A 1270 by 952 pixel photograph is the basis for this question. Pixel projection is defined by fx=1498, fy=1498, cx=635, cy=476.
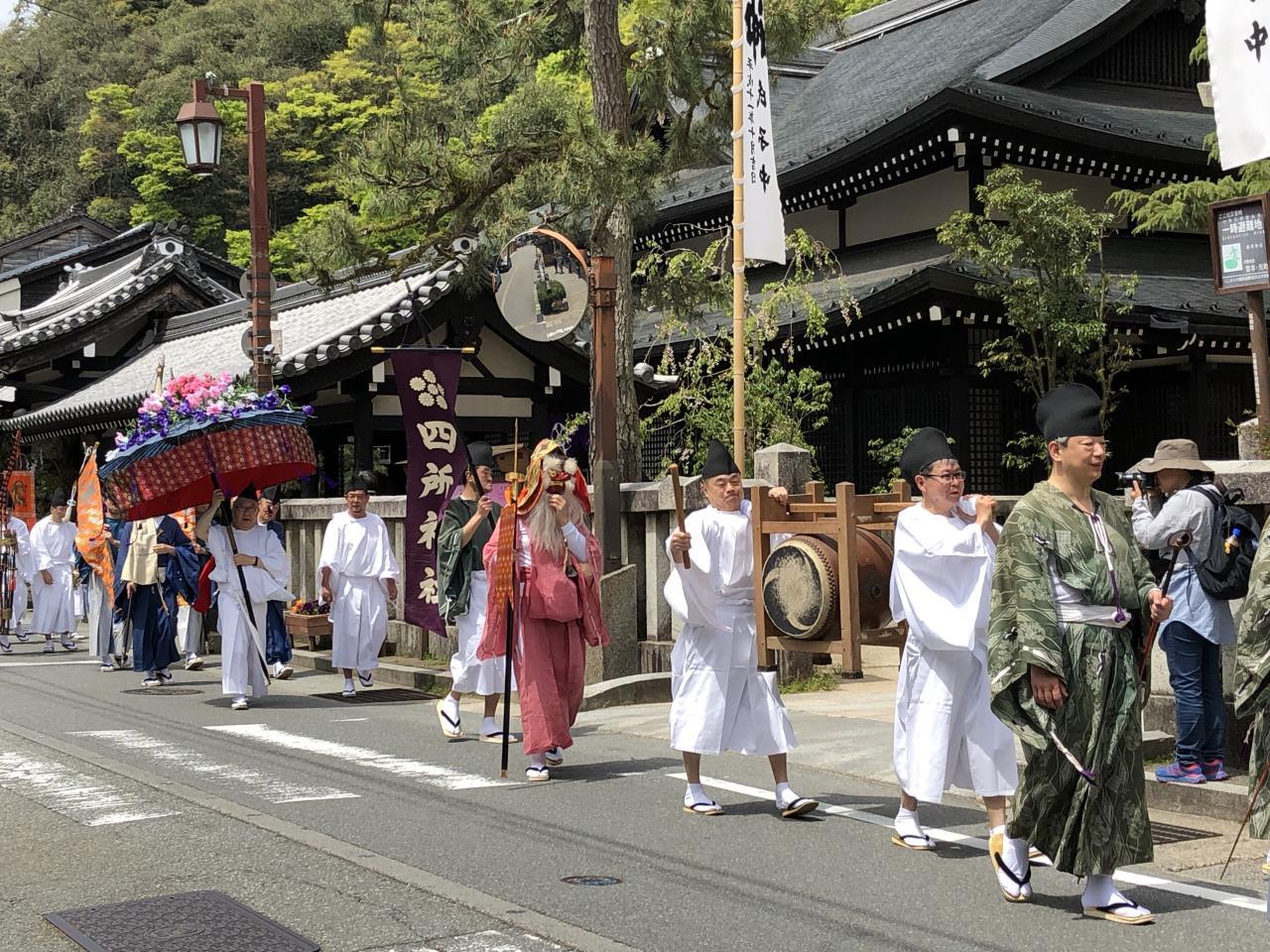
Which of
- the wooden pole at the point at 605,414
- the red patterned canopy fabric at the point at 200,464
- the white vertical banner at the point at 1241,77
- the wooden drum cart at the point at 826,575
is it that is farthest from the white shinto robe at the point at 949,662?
the red patterned canopy fabric at the point at 200,464

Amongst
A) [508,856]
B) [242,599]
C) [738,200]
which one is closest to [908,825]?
[508,856]

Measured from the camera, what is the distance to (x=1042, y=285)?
58.0ft

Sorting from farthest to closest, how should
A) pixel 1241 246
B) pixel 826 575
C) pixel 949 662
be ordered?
pixel 1241 246 < pixel 826 575 < pixel 949 662

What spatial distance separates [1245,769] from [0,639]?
51.7ft

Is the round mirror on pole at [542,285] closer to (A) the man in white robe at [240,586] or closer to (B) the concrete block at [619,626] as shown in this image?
(B) the concrete block at [619,626]

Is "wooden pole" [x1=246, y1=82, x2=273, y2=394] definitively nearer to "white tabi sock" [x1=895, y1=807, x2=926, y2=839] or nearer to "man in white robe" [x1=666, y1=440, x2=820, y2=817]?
"man in white robe" [x1=666, y1=440, x2=820, y2=817]

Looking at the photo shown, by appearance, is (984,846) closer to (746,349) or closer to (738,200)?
(738,200)

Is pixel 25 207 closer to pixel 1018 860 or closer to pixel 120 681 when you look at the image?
pixel 120 681

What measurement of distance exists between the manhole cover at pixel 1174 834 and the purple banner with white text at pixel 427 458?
7.22m

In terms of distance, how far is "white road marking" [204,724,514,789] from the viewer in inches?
335

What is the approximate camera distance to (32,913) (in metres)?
5.48

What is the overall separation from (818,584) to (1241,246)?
3131 mm

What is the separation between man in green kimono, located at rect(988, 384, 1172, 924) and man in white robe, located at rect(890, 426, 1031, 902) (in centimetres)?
69

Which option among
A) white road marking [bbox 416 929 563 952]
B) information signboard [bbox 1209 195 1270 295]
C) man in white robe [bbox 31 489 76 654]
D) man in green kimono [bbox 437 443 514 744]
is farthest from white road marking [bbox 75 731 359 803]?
man in white robe [bbox 31 489 76 654]
